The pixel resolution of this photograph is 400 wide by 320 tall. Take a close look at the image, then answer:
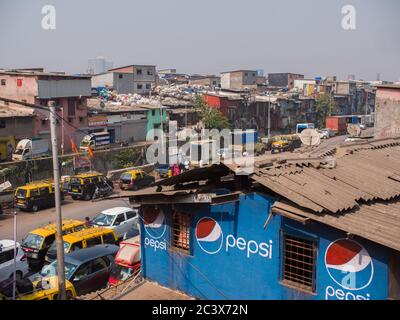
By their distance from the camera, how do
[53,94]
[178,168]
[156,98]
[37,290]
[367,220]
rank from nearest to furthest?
[367,220] → [37,290] → [178,168] → [53,94] → [156,98]

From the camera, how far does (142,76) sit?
66.9 m

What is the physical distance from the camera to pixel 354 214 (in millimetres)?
8656

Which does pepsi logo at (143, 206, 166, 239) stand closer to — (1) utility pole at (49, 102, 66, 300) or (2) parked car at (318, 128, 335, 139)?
(1) utility pole at (49, 102, 66, 300)

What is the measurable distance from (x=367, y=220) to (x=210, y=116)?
143ft

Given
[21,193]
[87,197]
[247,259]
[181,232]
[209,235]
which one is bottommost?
[87,197]

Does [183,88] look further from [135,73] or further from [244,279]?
[244,279]

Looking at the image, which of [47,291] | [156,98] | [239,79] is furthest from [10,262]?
[239,79]

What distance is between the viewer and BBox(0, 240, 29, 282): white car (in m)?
15.6

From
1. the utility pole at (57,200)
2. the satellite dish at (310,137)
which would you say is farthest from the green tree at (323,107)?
the utility pole at (57,200)

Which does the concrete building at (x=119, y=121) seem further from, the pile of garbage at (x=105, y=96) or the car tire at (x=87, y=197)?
the car tire at (x=87, y=197)

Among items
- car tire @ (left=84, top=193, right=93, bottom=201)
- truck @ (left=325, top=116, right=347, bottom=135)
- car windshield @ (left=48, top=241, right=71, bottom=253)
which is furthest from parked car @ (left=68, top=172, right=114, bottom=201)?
truck @ (left=325, top=116, right=347, bottom=135)

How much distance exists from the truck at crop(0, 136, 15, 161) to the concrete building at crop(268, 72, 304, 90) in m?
66.2

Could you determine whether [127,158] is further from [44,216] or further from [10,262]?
[10,262]

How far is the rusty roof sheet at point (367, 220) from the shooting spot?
776 centimetres
